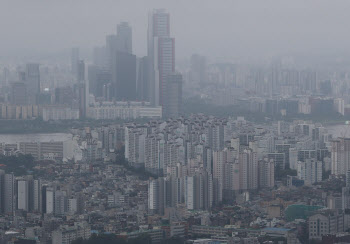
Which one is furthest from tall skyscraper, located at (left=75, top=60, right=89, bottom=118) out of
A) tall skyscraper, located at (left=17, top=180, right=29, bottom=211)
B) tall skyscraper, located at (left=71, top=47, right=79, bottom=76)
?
tall skyscraper, located at (left=17, top=180, right=29, bottom=211)

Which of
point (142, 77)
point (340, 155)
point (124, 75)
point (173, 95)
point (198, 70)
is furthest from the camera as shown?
point (124, 75)

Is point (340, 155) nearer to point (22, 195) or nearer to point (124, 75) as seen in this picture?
point (22, 195)

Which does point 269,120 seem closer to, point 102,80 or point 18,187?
point 102,80

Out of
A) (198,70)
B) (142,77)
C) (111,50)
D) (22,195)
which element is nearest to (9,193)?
(22,195)

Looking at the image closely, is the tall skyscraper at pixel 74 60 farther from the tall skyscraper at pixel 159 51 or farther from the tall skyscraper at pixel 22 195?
the tall skyscraper at pixel 22 195

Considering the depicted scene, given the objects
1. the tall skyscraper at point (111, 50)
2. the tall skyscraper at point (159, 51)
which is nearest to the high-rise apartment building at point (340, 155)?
the tall skyscraper at point (159, 51)

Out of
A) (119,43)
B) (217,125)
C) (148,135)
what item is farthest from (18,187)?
(119,43)

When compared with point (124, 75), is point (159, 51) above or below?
above

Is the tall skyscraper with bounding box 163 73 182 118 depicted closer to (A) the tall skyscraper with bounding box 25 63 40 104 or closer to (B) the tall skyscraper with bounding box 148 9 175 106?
(B) the tall skyscraper with bounding box 148 9 175 106
